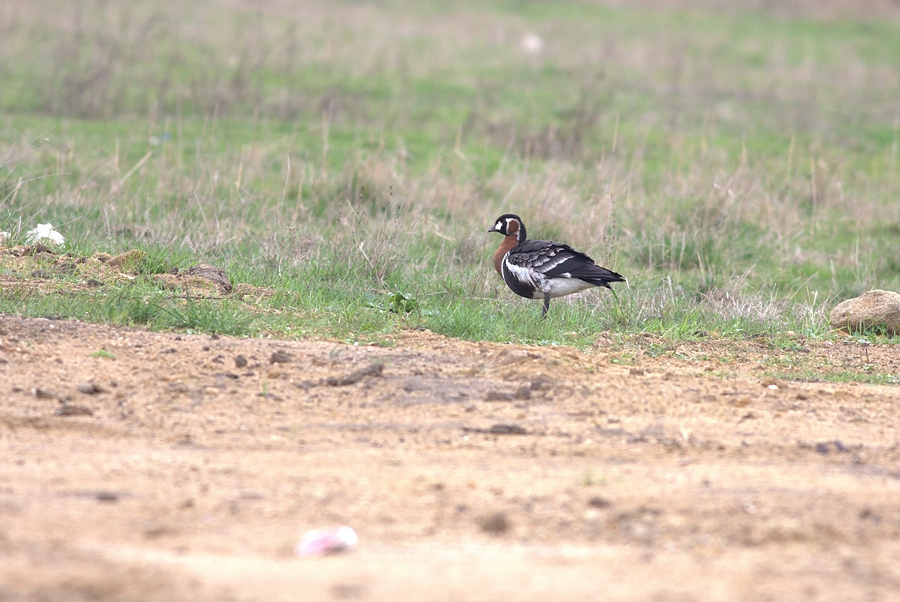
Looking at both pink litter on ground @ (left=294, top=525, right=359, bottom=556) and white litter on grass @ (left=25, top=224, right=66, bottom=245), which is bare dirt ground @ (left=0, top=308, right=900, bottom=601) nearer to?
pink litter on ground @ (left=294, top=525, right=359, bottom=556)

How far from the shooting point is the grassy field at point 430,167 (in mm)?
8453

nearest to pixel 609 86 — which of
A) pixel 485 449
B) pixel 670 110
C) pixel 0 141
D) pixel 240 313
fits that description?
pixel 670 110

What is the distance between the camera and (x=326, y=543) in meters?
3.63

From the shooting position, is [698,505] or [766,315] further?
[766,315]

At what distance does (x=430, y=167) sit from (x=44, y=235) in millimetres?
4919

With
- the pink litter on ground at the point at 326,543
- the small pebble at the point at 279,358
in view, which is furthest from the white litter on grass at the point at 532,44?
the pink litter on ground at the point at 326,543

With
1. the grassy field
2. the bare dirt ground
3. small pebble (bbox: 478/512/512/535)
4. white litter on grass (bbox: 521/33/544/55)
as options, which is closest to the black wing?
the grassy field

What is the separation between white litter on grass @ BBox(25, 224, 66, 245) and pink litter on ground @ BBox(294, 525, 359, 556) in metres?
5.73

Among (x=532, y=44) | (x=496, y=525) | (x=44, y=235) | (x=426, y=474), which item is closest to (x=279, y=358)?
(x=426, y=474)

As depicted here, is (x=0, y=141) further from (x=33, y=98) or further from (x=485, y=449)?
(x=485, y=449)

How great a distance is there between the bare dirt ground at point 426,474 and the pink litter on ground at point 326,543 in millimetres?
47

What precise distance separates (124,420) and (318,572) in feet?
7.12

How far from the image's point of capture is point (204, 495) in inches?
163

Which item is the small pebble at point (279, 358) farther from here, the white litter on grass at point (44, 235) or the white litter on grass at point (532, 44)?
the white litter on grass at point (532, 44)
